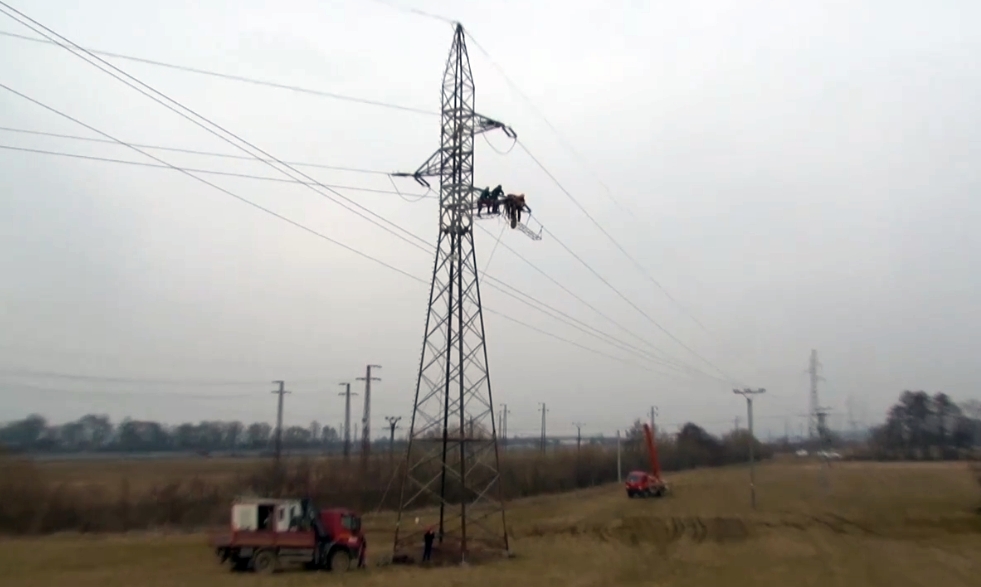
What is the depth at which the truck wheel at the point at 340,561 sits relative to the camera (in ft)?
99.4

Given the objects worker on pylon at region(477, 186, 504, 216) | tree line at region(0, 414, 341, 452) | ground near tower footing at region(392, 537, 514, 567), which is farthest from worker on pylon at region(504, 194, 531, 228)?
tree line at region(0, 414, 341, 452)

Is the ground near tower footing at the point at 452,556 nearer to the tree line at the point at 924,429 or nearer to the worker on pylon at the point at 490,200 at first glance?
the worker on pylon at the point at 490,200

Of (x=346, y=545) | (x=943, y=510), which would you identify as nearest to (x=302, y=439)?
(x=943, y=510)

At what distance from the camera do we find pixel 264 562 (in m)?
29.2

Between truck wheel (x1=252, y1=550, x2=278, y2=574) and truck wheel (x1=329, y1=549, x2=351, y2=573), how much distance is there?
6.57 ft

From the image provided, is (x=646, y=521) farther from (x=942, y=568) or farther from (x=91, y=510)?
(x=91, y=510)

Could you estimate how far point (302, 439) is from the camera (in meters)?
128

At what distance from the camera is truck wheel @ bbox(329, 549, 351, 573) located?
99.4ft

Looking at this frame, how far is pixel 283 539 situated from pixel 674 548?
18.5 metres

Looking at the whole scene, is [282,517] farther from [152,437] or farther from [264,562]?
[152,437]

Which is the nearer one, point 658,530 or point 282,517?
point 282,517

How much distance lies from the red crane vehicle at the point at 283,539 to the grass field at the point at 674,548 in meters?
0.71

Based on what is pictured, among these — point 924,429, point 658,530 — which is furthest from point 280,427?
point 924,429

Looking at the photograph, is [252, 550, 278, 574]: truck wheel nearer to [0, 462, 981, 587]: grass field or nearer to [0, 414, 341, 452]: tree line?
[0, 462, 981, 587]: grass field
